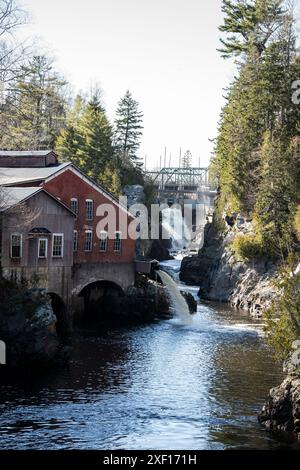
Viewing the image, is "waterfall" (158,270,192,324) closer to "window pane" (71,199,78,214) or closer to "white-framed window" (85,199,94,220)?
"white-framed window" (85,199,94,220)

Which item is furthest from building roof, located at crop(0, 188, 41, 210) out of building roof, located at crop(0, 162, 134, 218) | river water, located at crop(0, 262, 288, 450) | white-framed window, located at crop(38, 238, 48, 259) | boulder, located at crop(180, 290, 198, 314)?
boulder, located at crop(180, 290, 198, 314)

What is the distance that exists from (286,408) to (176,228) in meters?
80.8

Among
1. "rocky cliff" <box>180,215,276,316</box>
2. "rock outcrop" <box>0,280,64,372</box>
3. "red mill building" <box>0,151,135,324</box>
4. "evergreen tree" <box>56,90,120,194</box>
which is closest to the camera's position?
"rock outcrop" <box>0,280,64,372</box>

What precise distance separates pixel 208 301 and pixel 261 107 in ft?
64.3

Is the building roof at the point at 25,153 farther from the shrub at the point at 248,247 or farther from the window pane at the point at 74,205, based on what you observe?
the shrub at the point at 248,247

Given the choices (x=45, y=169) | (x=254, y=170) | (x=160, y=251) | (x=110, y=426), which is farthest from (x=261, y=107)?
(x=110, y=426)

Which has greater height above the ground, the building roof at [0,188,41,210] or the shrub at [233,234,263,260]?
the building roof at [0,188,41,210]

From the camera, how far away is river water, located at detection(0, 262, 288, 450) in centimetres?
2186

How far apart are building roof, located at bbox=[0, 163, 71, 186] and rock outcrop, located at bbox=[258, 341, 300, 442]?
89.0 feet

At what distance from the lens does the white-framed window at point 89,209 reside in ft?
165

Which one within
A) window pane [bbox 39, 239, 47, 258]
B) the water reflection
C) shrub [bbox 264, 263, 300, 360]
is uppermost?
window pane [bbox 39, 239, 47, 258]

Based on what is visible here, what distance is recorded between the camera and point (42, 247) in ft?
135

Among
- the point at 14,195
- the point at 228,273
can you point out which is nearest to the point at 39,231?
the point at 14,195

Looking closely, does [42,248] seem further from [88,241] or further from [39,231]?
[88,241]
